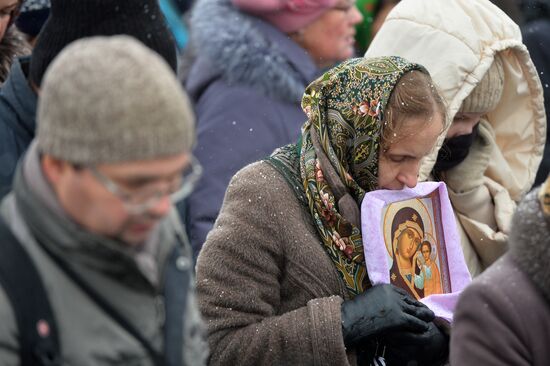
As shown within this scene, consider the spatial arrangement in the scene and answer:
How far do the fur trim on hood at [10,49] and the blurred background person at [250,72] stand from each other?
79 cm

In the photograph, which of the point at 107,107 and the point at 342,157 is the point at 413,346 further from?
the point at 107,107

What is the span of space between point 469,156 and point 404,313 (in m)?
1.36

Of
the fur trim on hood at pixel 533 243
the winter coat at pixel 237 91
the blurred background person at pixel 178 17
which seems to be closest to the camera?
the fur trim on hood at pixel 533 243


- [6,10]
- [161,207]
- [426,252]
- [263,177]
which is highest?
[161,207]

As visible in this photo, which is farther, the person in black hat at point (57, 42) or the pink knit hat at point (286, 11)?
the pink knit hat at point (286, 11)

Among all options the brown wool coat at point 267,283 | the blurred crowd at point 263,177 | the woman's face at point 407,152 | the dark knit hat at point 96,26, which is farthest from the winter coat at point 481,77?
the dark knit hat at point 96,26

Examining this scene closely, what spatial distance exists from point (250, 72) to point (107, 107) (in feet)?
9.12

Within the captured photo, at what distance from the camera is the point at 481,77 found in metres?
4.38

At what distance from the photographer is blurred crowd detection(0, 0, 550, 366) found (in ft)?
6.91

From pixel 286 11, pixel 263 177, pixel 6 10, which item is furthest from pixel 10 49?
pixel 263 177

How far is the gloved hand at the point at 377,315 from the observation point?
10.7 feet

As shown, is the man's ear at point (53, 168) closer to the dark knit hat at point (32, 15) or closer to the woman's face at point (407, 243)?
the woman's face at point (407, 243)

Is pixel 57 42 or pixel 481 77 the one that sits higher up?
pixel 57 42

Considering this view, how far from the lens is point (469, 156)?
4.50 meters
